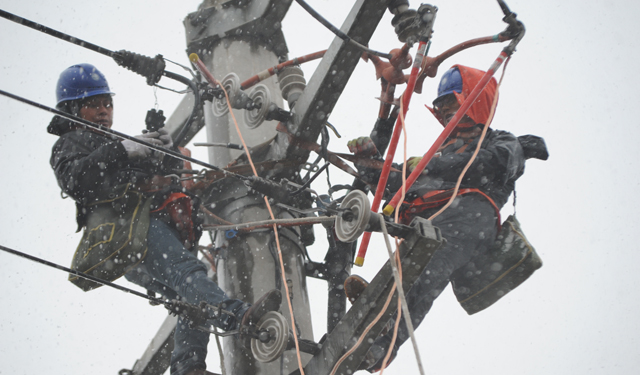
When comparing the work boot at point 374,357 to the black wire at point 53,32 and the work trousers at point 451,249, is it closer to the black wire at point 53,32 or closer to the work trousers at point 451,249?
the work trousers at point 451,249

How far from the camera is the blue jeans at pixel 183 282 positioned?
3.32 m

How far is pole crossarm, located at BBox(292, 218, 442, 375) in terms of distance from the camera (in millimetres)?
2824

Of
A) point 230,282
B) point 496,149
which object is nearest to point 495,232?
point 496,149

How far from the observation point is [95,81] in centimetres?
413

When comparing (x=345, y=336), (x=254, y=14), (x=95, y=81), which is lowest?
(x=345, y=336)

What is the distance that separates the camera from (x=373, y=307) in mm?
3016

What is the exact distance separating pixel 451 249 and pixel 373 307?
776 millimetres

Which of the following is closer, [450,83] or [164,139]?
[164,139]

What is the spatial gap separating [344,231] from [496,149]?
1.37m

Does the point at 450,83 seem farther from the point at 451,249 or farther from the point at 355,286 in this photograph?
the point at 355,286

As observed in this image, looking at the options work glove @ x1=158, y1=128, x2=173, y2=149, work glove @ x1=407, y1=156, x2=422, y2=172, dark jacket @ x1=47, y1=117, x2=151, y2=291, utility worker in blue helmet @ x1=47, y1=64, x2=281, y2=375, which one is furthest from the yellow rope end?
work glove @ x1=158, y1=128, x2=173, y2=149

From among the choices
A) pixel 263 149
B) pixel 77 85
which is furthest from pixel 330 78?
pixel 77 85

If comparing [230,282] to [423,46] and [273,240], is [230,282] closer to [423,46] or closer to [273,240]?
[273,240]

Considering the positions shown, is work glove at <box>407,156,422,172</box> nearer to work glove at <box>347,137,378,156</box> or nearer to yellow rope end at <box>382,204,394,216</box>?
work glove at <box>347,137,378,156</box>
